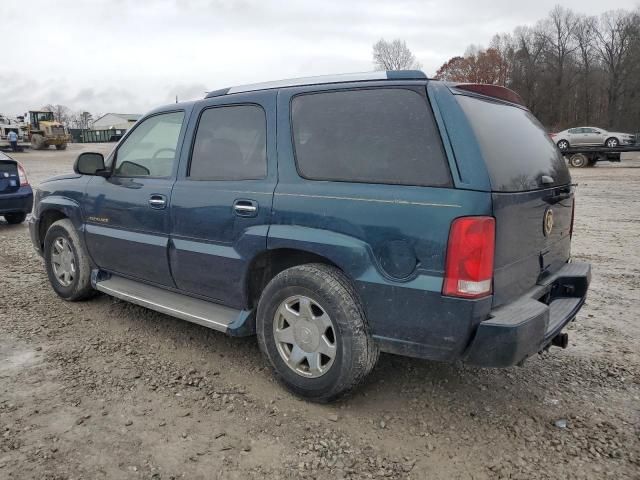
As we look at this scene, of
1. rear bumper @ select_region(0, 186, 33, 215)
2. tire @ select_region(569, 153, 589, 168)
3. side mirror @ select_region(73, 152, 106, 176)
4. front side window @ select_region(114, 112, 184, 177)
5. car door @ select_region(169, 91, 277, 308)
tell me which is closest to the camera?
car door @ select_region(169, 91, 277, 308)

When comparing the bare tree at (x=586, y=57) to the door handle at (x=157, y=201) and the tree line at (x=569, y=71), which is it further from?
Answer: the door handle at (x=157, y=201)

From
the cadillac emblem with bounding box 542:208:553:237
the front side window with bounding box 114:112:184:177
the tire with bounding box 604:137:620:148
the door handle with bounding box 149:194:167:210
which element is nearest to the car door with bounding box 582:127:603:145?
the tire with bounding box 604:137:620:148

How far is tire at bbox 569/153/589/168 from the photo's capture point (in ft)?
80.9

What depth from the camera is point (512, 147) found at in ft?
9.50

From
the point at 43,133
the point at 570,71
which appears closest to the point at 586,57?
the point at 570,71

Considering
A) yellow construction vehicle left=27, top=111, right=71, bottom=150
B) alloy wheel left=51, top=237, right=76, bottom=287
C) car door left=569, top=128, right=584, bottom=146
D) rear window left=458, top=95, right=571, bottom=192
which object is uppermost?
yellow construction vehicle left=27, top=111, right=71, bottom=150

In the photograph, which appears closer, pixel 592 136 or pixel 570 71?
pixel 592 136

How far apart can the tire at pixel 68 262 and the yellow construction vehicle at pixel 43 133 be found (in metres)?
41.4

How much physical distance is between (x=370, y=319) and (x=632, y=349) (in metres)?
2.39

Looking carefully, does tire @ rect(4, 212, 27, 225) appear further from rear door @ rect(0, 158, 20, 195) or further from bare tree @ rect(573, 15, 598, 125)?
bare tree @ rect(573, 15, 598, 125)

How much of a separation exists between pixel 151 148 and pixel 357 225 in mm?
2233

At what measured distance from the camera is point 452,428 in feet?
9.49

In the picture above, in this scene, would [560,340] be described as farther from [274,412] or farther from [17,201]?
[17,201]

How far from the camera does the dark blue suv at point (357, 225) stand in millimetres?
2561
